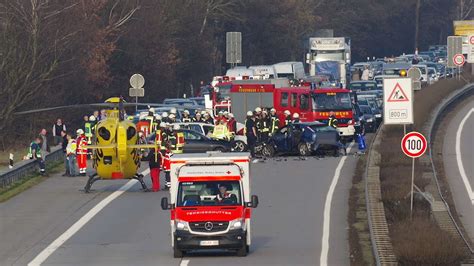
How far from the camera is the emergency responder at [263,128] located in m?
48.4

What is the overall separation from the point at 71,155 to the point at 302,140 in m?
9.07

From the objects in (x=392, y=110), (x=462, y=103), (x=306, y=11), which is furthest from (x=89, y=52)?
(x=306, y=11)

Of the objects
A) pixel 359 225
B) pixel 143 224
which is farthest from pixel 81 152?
pixel 359 225

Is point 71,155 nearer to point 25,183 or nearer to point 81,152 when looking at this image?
point 81,152

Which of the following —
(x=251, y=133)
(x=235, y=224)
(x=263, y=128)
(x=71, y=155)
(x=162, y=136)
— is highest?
(x=162, y=136)

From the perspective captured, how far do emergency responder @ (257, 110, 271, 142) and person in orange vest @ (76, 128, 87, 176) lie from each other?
25.3 ft

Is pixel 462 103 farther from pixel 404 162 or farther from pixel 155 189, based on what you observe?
pixel 155 189

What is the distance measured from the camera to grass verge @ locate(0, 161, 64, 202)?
3781 cm

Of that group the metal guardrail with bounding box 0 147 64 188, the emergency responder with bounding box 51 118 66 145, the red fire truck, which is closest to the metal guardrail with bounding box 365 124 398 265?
the metal guardrail with bounding box 0 147 64 188

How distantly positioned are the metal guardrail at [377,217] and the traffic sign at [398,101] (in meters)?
1.92

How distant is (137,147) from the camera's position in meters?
36.4

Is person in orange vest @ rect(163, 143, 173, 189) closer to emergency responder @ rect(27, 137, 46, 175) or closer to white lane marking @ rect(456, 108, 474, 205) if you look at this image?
emergency responder @ rect(27, 137, 46, 175)

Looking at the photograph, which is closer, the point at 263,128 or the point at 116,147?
the point at 116,147

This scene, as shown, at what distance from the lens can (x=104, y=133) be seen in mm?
36406
